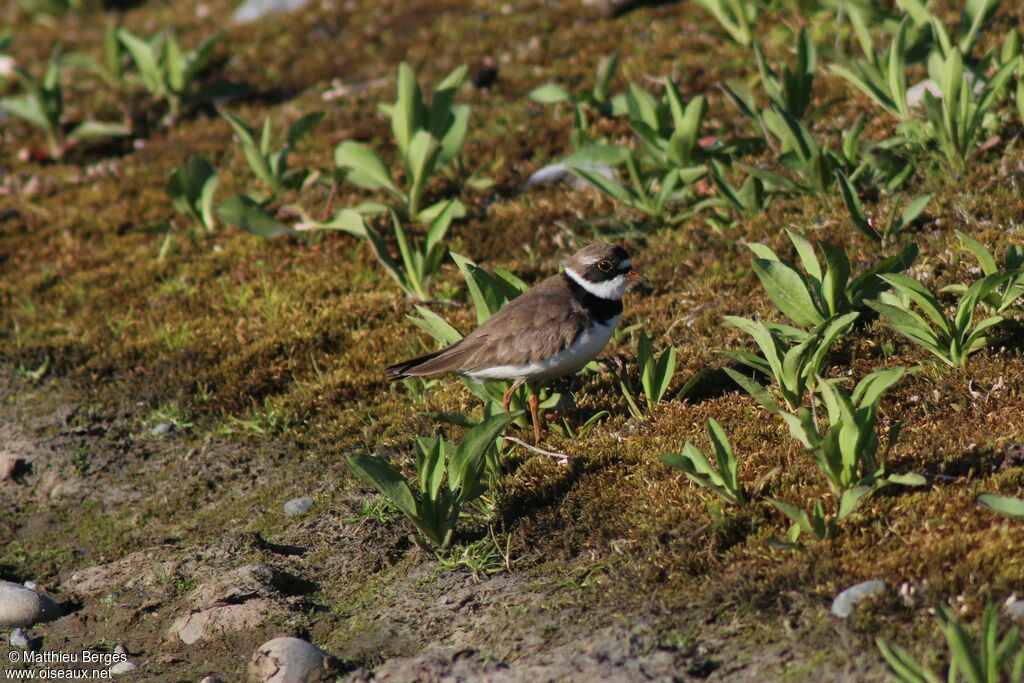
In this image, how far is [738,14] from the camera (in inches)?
452

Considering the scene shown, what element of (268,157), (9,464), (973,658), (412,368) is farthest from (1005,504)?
(268,157)

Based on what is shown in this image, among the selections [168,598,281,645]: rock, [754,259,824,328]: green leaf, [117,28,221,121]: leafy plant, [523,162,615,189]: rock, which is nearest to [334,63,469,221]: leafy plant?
[523,162,615,189]: rock

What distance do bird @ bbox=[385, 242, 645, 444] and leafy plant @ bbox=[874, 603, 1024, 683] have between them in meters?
2.84

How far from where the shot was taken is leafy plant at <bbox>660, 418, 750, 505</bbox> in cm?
576

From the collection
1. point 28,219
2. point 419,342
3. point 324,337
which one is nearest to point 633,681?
point 419,342

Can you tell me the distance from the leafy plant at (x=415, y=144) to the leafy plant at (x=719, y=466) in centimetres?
456

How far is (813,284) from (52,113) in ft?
30.8

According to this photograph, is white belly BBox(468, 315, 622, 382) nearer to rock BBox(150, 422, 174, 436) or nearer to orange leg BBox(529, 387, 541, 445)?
orange leg BBox(529, 387, 541, 445)

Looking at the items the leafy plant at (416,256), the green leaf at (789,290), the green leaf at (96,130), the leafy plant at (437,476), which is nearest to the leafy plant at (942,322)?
the green leaf at (789,290)

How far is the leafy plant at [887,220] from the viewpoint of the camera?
773 centimetres

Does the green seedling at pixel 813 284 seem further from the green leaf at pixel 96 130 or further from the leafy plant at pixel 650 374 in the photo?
the green leaf at pixel 96 130

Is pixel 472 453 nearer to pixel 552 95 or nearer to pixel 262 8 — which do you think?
pixel 552 95

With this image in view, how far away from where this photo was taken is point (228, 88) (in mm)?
13664

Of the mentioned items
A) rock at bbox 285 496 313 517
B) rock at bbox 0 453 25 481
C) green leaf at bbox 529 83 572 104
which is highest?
green leaf at bbox 529 83 572 104
